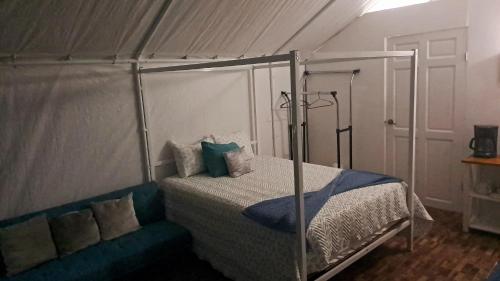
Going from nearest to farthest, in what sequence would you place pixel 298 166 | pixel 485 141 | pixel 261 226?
pixel 298 166
pixel 261 226
pixel 485 141

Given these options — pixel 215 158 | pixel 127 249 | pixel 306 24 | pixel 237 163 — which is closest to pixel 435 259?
pixel 237 163

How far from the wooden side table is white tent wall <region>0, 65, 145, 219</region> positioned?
10.0 feet

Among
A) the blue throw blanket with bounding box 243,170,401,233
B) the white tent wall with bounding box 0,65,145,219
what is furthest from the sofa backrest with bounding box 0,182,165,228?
the blue throw blanket with bounding box 243,170,401,233

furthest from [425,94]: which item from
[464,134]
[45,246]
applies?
[45,246]

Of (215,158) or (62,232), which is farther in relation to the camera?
(215,158)

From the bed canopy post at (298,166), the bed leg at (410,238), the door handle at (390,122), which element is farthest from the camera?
the door handle at (390,122)

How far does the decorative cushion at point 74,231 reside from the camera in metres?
2.62

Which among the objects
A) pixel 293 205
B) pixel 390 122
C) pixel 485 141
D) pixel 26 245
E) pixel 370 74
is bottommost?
pixel 26 245

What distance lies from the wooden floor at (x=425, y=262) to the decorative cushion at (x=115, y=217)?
1.40ft

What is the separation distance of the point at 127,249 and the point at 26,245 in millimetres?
656

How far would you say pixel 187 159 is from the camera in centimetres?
354

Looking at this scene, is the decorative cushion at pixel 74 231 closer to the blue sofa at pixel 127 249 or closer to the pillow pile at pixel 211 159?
the blue sofa at pixel 127 249

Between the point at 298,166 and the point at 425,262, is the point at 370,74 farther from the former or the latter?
the point at 298,166

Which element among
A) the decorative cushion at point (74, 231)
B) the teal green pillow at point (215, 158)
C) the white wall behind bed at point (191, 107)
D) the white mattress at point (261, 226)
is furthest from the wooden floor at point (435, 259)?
the white wall behind bed at point (191, 107)
